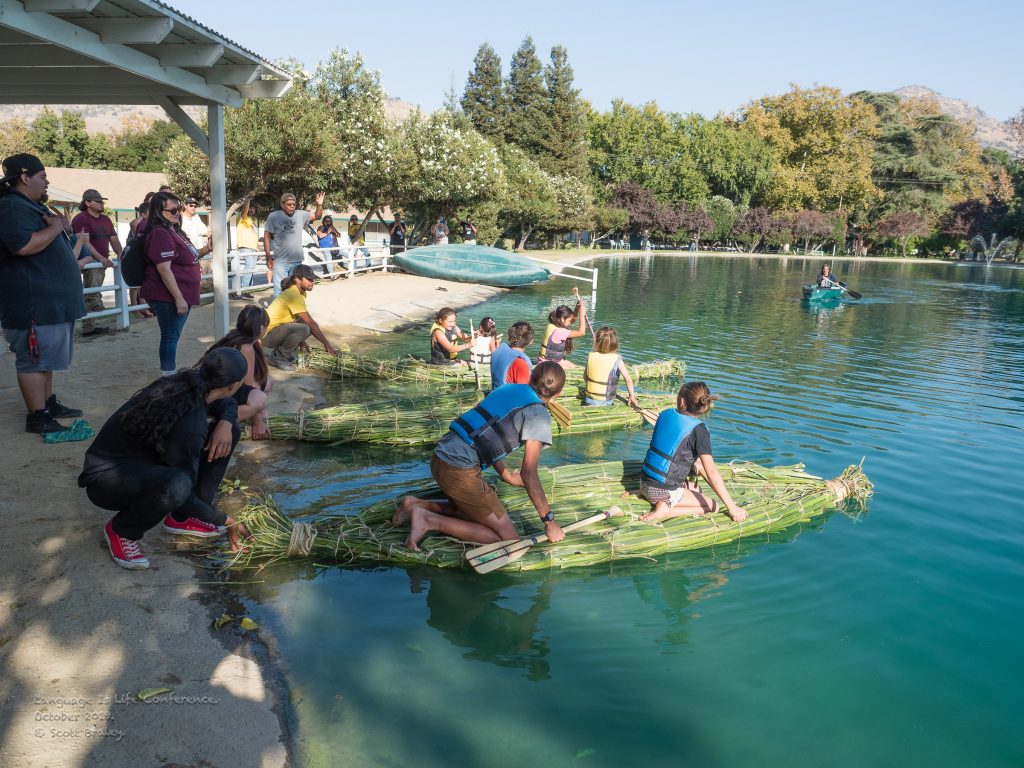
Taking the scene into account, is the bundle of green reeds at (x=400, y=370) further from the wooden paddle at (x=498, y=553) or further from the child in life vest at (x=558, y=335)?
the wooden paddle at (x=498, y=553)

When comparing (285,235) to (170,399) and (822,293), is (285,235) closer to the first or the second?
(170,399)

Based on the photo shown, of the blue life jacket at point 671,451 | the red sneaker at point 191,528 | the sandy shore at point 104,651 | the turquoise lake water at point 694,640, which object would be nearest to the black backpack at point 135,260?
the sandy shore at point 104,651

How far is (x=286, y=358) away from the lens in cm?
1143

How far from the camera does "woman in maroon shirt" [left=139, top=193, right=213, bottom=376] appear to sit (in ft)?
25.0

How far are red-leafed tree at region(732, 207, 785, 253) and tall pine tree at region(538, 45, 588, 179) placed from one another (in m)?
22.6

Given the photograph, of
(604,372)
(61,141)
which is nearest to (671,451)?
(604,372)

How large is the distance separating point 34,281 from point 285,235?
7360 mm

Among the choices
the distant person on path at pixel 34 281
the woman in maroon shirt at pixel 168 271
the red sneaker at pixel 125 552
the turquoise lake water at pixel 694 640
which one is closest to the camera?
the turquoise lake water at pixel 694 640

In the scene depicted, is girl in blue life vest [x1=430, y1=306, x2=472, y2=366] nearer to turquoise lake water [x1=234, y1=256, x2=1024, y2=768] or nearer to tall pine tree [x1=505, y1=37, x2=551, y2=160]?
turquoise lake water [x1=234, y1=256, x2=1024, y2=768]

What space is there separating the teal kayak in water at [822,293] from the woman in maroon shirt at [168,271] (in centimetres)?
2337

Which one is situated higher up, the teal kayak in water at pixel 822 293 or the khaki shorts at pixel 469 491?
the teal kayak in water at pixel 822 293

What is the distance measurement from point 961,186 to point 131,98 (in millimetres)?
92690

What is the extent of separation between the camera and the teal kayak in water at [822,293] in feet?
86.6

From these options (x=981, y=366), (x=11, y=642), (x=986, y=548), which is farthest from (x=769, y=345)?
(x=11, y=642)
